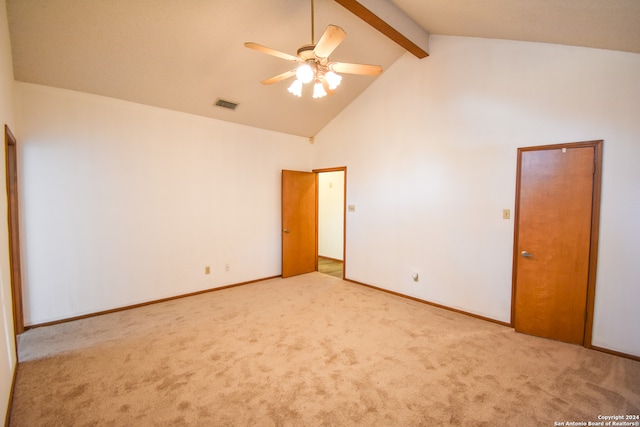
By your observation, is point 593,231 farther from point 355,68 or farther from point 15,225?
point 15,225

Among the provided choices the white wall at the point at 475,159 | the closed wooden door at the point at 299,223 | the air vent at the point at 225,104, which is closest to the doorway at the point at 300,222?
the closed wooden door at the point at 299,223

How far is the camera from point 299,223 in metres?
5.57

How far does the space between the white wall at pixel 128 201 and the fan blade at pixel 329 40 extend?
9.25 feet

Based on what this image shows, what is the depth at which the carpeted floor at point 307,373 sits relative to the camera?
1.93 m

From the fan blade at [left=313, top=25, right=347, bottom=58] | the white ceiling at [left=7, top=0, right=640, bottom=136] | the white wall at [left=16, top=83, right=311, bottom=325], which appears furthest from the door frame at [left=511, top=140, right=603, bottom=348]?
the white wall at [left=16, top=83, right=311, bottom=325]

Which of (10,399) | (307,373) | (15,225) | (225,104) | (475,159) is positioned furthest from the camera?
(225,104)

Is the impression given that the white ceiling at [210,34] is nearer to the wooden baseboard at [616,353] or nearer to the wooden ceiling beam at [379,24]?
the wooden ceiling beam at [379,24]

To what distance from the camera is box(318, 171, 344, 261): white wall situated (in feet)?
23.0

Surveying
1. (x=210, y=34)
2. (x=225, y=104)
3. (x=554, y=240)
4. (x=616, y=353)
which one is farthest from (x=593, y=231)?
(x=225, y=104)

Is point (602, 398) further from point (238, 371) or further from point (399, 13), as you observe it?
point (399, 13)

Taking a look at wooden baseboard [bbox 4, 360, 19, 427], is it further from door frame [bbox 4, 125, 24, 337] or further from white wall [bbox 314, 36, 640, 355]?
white wall [bbox 314, 36, 640, 355]

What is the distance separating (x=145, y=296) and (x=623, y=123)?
574 cm

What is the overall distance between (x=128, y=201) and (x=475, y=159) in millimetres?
4514

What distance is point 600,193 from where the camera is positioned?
269cm
